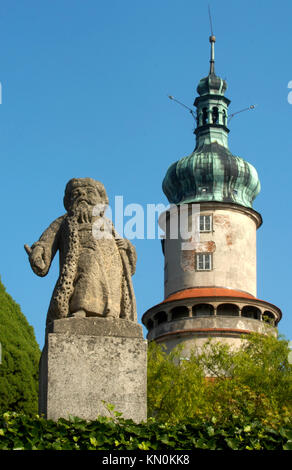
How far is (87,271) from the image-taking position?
52.7 ft

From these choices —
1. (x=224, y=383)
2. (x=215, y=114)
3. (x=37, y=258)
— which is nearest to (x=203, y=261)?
(x=215, y=114)

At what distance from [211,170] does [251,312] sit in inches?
419

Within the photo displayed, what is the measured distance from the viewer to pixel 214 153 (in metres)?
72.7

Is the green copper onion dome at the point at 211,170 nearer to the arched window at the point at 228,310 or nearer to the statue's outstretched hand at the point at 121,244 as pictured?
the arched window at the point at 228,310

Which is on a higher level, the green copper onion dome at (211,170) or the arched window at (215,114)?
the arched window at (215,114)

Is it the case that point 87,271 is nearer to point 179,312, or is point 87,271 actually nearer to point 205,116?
point 179,312

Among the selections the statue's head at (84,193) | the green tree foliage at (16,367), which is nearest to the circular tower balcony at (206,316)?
the green tree foliage at (16,367)

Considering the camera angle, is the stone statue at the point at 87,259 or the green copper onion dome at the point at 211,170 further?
the green copper onion dome at the point at 211,170

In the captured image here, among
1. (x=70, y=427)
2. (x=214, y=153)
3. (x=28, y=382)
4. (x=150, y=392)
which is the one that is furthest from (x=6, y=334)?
(x=214, y=153)

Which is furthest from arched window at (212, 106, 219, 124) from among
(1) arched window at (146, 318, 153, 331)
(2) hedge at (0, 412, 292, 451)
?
(2) hedge at (0, 412, 292, 451)

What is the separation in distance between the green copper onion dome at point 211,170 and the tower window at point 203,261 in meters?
3.96

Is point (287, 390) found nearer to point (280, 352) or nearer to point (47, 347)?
point (280, 352)

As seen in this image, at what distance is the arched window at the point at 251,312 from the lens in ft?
218

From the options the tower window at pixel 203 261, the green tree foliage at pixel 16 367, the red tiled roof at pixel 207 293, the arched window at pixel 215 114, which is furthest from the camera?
the arched window at pixel 215 114
